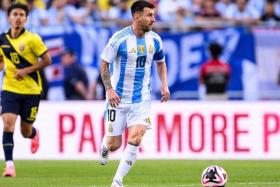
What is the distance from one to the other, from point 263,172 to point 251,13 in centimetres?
945

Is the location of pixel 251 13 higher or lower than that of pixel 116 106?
higher

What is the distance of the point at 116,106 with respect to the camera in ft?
42.2

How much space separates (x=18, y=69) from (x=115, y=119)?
2867mm

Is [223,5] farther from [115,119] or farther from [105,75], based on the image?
[105,75]

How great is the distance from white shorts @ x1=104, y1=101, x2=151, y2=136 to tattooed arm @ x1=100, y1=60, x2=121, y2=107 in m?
0.31

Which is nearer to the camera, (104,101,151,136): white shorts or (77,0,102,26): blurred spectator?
(104,101,151,136): white shorts

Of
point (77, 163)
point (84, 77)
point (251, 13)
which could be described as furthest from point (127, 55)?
point (251, 13)

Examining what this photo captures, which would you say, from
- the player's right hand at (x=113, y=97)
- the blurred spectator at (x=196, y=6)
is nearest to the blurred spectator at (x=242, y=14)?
the blurred spectator at (x=196, y=6)

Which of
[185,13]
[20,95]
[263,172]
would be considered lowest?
[263,172]

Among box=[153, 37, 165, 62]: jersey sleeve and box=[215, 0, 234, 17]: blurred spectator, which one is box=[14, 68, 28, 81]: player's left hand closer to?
box=[153, 37, 165, 62]: jersey sleeve

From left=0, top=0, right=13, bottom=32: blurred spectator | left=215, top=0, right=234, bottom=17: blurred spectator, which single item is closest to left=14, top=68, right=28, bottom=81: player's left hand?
left=0, top=0, right=13, bottom=32: blurred spectator

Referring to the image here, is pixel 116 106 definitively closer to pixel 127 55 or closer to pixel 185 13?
pixel 127 55

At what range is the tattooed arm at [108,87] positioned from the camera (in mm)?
A: 12648

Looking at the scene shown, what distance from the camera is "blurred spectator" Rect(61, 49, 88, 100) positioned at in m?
23.4
